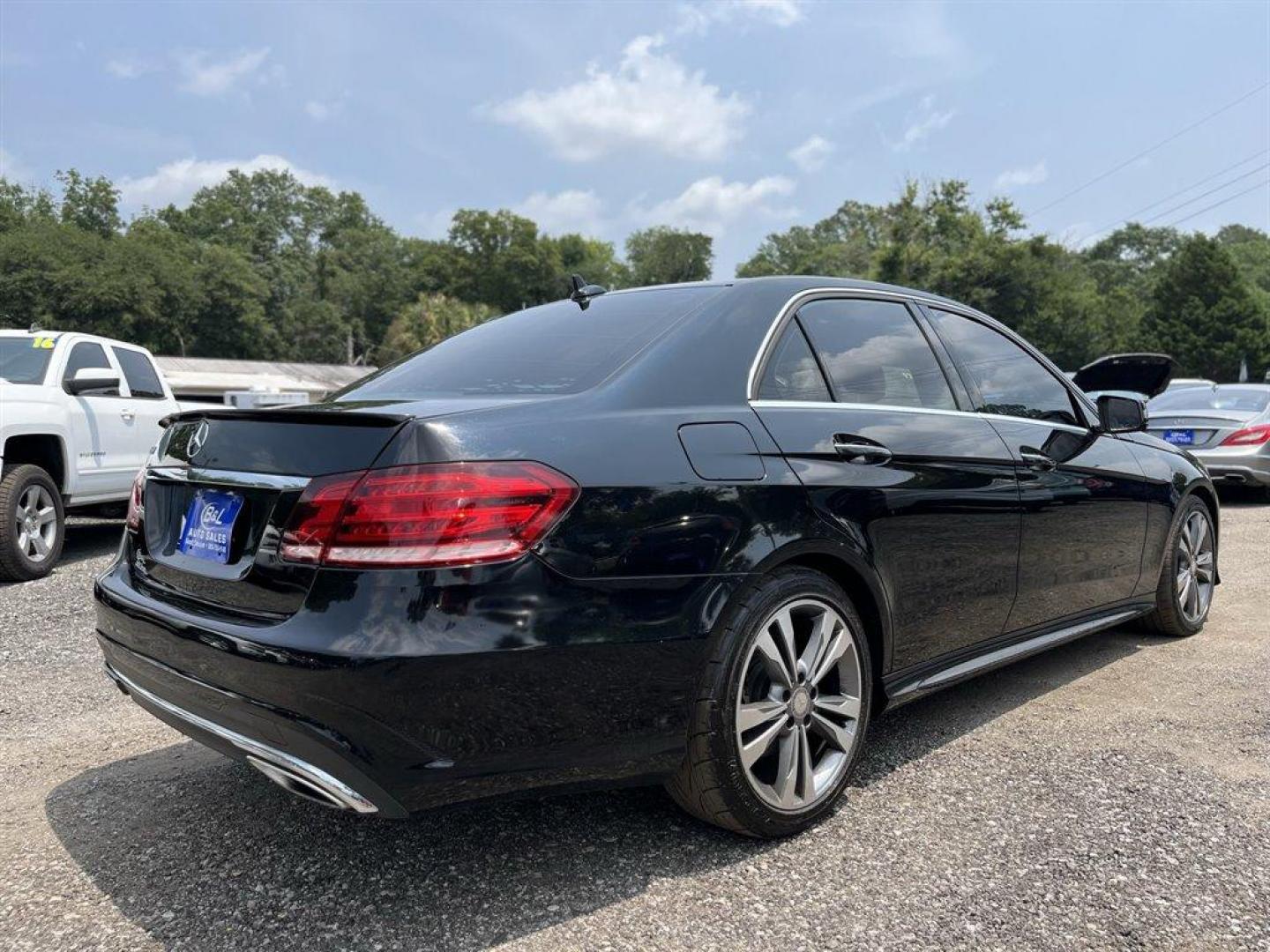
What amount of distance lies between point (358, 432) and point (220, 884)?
1.21 meters

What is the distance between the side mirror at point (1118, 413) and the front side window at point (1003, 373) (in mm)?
212


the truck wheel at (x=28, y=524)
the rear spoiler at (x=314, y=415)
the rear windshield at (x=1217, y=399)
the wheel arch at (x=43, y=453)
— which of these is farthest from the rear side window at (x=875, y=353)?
the rear windshield at (x=1217, y=399)

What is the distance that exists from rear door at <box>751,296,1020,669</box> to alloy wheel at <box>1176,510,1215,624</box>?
1.88 meters

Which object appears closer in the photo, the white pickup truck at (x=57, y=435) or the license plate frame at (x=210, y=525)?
the license plate frame at (x=210, y=525)

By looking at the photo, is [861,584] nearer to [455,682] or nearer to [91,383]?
[455,682]

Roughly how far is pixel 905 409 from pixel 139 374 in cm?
760

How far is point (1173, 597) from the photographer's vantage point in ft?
15.0

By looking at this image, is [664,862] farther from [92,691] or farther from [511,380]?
[92,691]

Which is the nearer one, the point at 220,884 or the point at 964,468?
the point at 220,884

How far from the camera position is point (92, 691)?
410cm

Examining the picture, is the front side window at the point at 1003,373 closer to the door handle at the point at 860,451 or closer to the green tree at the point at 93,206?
the door handle at the point at 860,451

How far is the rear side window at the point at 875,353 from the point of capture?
2.98 m

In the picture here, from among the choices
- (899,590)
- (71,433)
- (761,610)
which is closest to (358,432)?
(761,610)

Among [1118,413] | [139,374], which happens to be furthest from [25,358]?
[1118,413]
